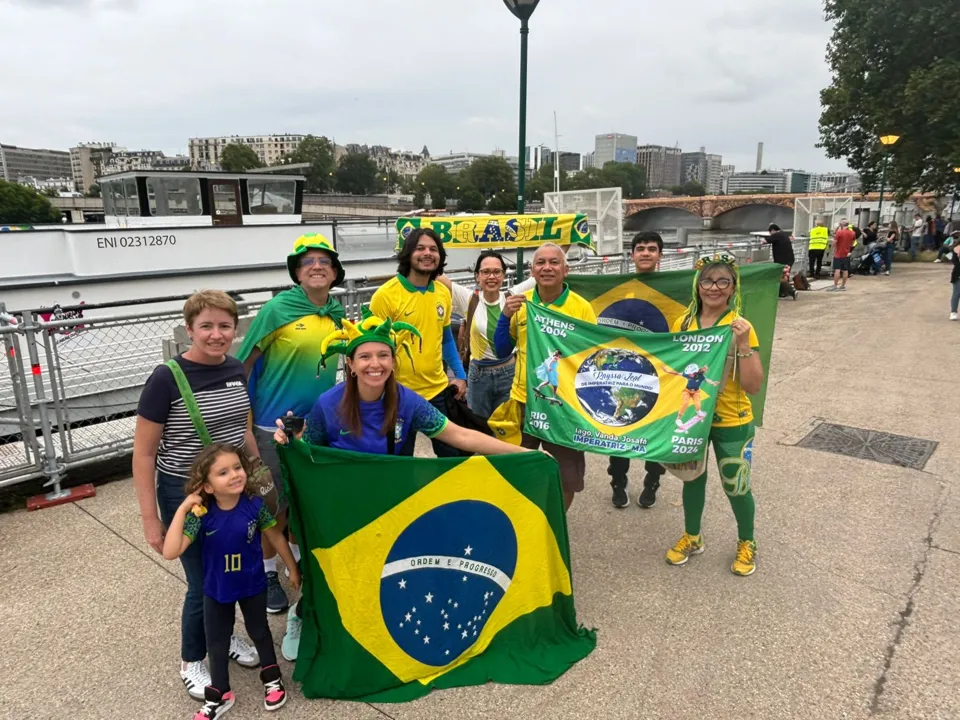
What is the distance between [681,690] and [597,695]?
36 centimetres

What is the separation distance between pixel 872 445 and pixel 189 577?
5.50 m

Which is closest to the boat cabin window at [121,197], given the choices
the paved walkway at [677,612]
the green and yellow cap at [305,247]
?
the paved walkway at [677,612]

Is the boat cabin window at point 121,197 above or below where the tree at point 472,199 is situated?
below

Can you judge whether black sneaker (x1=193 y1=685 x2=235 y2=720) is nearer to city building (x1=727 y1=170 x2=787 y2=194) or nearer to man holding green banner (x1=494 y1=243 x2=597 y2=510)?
man holding green banner (x1=494 y1=243 x2=597 y2=510)

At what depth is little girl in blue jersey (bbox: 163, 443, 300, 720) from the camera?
2.33 meters

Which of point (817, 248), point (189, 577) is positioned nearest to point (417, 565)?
point (189, 577)

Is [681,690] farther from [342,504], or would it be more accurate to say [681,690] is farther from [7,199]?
[7,199]

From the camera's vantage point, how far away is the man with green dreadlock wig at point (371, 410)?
2.56 m

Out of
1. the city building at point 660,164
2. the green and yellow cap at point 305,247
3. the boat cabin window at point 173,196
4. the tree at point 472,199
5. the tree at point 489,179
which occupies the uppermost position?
the city building at point 660,164

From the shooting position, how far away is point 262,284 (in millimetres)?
12672

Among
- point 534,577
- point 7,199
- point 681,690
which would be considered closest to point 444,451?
point 534,577

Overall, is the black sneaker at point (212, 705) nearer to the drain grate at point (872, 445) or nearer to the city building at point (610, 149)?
the drain grate at point (872, 445)

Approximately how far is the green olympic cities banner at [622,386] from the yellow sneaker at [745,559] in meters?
0.68

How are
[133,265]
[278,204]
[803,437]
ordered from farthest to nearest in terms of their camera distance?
1. [278,204]
2. [133,265]
3. [803,437]
